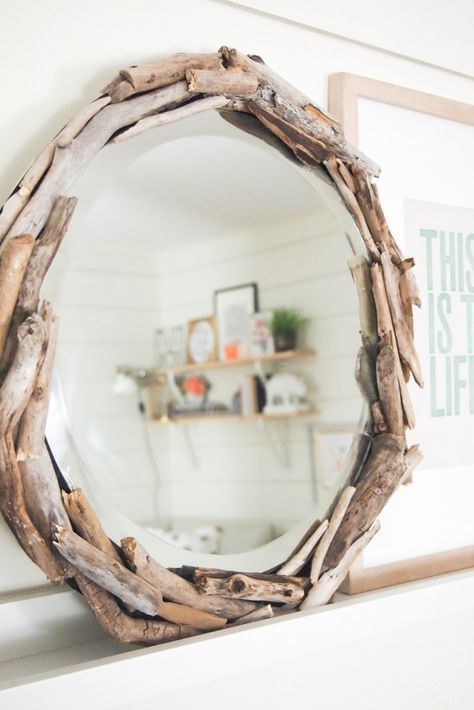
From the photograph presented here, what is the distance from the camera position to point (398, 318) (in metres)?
1.05

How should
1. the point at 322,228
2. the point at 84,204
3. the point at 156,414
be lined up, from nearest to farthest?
1. the point at 84,204
2. the point at 322,228
3. the point at 156,414

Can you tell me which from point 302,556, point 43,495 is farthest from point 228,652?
point 43,495

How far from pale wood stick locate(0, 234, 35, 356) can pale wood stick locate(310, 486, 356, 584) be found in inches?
17.9

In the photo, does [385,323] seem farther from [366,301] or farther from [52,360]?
[52,360]

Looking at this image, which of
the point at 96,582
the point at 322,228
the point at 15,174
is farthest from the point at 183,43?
the point at 96,582

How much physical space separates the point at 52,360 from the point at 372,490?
458 millimetres

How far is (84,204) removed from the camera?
83cm

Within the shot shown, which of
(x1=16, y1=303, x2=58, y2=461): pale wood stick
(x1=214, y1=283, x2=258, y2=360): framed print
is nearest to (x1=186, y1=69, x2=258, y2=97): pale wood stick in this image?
(x1=16, y1=303, x2=58, y2=461): pale wood stick

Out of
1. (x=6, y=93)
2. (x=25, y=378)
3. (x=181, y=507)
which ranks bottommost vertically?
(x=181, y=507)

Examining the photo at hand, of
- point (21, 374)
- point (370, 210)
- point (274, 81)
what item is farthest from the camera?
point (370, 210)

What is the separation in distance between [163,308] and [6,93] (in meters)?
1.45

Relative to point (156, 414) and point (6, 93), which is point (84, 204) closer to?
point (6, 93)

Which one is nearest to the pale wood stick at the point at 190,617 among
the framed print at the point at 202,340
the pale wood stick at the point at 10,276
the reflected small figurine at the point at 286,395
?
the pale wood stick at the point at 10,276

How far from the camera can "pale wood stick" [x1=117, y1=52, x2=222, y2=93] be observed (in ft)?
2.71
